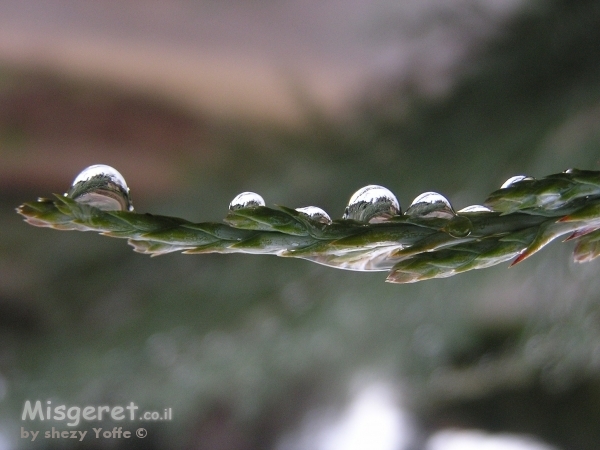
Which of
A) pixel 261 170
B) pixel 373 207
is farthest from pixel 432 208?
pixel 261 170

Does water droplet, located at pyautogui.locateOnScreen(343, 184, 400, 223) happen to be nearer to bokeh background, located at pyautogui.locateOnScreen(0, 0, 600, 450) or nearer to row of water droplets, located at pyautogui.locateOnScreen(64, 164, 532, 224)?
row of water droplets, located at pyautogui.locateOnScreen(64, 164, 532, 224)

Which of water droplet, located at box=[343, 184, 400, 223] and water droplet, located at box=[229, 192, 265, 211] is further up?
water droplet, located at box=[229, 192, 265, 211]

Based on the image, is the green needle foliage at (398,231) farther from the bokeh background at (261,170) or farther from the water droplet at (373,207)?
the bokeh background at (261,170)

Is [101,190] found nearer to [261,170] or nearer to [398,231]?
[398,231]

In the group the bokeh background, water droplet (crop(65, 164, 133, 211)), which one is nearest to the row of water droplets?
water droplet (crop(65, 164, 133, 211))

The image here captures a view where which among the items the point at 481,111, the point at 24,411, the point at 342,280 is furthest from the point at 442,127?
the point at 24,411

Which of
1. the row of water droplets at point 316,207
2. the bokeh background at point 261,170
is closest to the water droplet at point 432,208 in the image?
the row of water droplets at point 316,207

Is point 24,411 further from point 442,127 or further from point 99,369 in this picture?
point 442,127
